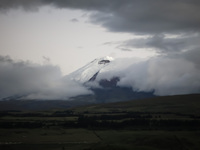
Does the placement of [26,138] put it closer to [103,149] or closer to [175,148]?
[103,149]

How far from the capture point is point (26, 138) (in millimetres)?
171000

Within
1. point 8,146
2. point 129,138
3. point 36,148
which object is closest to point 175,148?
point 129,138

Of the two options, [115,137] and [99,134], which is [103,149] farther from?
[99,134]

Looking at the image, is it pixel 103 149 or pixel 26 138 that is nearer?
pixel 103 149

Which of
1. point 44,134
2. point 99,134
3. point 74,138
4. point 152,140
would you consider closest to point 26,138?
point 44,134

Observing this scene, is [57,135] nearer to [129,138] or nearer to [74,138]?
[74,138]

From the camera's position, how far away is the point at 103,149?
13525 centimetres

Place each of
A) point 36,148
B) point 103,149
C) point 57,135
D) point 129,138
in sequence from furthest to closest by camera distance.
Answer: point 57,135
point 129,138
point 36,148
point 103,149

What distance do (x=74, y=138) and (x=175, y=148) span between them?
2094 inches

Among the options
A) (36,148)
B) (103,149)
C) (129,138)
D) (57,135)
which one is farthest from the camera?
(57,135)

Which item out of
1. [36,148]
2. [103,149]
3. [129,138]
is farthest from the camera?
[129,138]

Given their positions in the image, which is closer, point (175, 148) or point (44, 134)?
point (175, 148)

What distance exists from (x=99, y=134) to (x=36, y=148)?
47.7 meters

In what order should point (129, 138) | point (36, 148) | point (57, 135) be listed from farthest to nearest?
Result: point (57, 135) < point (129, 138) < point (36, 148)
